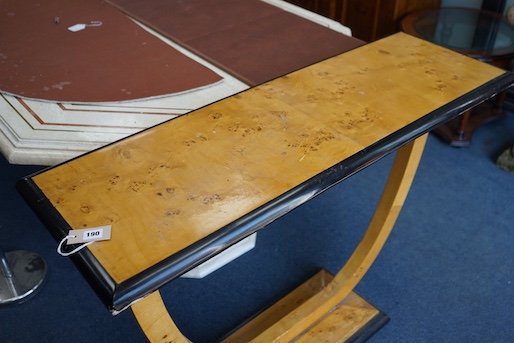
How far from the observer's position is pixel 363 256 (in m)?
1.71

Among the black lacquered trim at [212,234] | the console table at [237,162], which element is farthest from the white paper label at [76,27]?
the black lacquered trim at [212,234]

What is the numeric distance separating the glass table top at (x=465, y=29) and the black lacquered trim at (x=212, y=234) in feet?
4.44

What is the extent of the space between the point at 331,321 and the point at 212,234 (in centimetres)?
101

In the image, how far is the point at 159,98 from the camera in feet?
4.80

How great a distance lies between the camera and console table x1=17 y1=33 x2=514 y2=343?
92cm

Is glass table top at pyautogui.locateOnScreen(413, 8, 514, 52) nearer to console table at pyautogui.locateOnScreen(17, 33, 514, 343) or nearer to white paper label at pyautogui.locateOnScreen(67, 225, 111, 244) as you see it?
console table at pyautogui.locateOnScreen(17, 33, 514, 343)

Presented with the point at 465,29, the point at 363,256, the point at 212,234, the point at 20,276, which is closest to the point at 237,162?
the point at 212,234

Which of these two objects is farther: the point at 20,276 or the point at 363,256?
the point at 20,276

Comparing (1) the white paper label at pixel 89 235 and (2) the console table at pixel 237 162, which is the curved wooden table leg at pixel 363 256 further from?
(1) the white paper label at pixel 89 235

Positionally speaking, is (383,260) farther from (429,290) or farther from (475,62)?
(475,62)

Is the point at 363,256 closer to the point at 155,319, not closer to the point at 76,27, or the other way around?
the point at 155,319

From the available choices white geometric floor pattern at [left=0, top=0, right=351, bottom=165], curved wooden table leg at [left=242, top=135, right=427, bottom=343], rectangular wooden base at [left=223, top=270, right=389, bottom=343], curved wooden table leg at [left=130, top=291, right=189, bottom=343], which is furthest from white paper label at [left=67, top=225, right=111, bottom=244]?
rectangular wooden base at [left=223, top=270, right=389, bottom=343]

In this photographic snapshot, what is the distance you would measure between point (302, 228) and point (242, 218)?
49.6 inches

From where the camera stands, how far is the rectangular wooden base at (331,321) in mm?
1757
